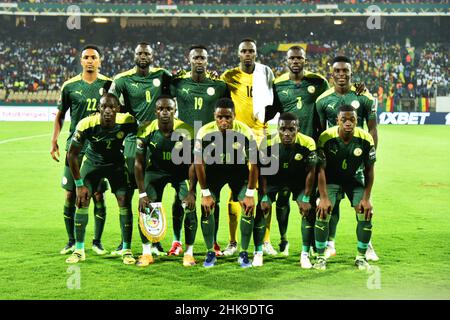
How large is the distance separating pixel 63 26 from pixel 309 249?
41277 millimetres

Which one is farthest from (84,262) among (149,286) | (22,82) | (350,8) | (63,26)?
(63,26)

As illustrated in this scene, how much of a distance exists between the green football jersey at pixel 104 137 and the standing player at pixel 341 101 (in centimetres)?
219

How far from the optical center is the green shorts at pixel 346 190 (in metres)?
7.00

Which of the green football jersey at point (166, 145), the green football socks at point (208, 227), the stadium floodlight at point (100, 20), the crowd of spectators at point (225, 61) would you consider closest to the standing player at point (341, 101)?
the green football socks at point (208, 227)

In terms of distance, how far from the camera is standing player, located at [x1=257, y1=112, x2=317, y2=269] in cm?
689

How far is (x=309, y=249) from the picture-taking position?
7262 mm

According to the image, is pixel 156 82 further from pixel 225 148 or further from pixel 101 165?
pixel 225 148

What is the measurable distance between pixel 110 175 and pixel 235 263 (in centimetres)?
172

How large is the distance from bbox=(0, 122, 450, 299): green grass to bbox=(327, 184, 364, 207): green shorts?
28.9 inches

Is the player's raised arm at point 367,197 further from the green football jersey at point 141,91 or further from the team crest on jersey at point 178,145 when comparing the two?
the green football jersey at point 141,91

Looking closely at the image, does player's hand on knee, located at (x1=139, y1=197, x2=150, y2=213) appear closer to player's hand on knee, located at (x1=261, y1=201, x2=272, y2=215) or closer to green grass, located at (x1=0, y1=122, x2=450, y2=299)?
green grass, located at (x1=0, y1=122, x2=450, y2=299)

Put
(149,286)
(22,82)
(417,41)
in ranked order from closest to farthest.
Answer: (149,286) → (22,82) → (417,41)

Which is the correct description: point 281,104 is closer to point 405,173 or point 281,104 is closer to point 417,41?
point 405,173

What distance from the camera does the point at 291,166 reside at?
23.1ft
